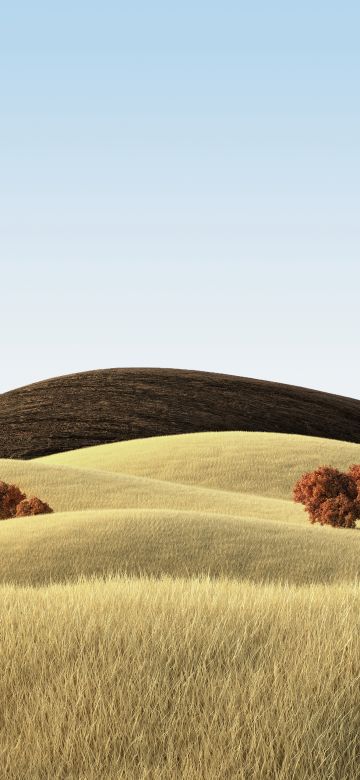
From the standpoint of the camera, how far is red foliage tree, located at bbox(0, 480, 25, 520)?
24125 millimetres

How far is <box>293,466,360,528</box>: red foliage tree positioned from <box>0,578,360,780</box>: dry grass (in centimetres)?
1538

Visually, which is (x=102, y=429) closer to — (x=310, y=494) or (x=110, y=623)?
(x=310, y=494)

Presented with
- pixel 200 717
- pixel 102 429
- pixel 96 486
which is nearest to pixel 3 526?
pixel 96 486

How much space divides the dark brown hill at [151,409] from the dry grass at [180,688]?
40543 mm

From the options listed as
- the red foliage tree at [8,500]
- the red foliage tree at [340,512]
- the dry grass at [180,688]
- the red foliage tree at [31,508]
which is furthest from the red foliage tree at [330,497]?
the dry grass at [180,688]

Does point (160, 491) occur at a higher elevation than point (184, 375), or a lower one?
lower

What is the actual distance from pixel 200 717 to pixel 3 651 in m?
1.81

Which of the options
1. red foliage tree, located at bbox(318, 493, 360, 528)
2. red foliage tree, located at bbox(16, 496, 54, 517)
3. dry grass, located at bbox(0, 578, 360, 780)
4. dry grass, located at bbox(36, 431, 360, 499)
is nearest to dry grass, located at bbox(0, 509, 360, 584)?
red foliage tree, located at bbox(318, 493, 360, 528)

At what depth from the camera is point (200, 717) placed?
598 cm

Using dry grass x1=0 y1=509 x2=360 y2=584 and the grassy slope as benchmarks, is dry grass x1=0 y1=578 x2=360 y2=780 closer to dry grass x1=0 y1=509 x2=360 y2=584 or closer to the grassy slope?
the grassy slope

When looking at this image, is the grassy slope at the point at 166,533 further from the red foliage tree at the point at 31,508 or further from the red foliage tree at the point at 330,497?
the red foliage tree at the point at 31,508

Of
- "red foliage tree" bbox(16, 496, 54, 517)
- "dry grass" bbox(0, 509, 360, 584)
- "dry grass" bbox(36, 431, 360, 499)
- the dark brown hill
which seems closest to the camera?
"dry grass" bbox(0, 509, 360, 584)

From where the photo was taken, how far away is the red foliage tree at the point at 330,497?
23.3 metres

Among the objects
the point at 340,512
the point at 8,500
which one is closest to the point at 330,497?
the point at 340,512
